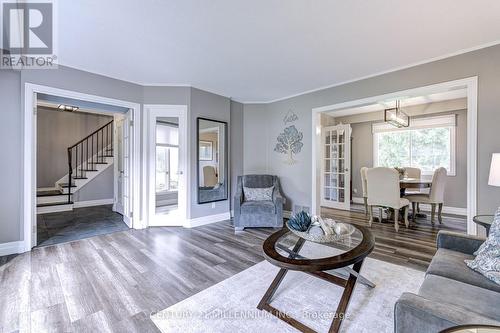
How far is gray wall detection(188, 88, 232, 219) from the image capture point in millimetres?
4191

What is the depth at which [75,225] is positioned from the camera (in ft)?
13.7

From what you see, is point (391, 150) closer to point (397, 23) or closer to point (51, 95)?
point (397, 23)

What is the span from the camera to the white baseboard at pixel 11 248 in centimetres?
285

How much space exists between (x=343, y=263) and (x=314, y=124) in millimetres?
3248

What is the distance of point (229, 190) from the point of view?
16.0 feet

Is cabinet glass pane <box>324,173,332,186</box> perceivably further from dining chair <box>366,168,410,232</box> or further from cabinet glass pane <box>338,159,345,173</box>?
dining chair <box>366,168,410,232</box>

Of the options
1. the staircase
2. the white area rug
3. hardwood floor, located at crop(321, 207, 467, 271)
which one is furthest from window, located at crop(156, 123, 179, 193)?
hardwood floor, located at crop(321, 207, 467, 271)

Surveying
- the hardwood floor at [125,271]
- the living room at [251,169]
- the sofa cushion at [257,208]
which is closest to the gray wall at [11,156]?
the living room at [251,169]

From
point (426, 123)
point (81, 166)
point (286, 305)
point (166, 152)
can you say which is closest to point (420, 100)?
point (426, 123)

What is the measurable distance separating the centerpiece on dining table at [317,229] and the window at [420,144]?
16.2ft

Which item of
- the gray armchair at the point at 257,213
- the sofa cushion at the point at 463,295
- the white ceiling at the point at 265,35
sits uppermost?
the white ceiling at the point at 265,35

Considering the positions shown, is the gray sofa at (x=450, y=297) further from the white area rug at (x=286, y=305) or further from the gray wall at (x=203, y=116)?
the gray wall at (x=203, y=116)

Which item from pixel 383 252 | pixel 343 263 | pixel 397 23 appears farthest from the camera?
pixel 383 252

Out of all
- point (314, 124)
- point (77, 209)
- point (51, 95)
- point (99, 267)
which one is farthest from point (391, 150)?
point (77, 209)
